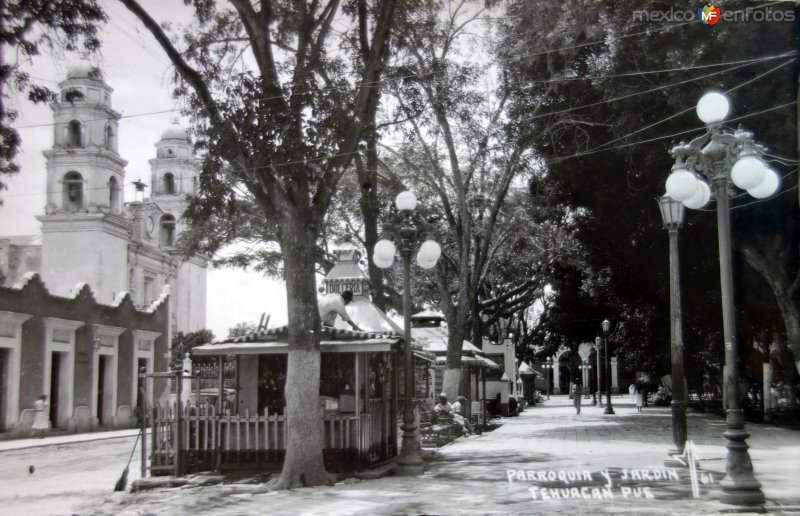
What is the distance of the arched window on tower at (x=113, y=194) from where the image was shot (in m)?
27.9

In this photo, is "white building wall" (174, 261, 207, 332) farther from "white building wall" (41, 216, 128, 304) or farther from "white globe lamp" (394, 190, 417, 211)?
"white globe lamp" (394, 190, 417, 211)

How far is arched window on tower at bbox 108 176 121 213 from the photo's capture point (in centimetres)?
2785

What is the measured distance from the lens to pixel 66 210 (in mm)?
25484

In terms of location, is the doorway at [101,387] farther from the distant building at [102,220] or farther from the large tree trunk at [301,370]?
the large tree trunk at [301,370]

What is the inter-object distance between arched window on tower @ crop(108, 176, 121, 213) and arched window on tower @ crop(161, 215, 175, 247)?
16.1 metres

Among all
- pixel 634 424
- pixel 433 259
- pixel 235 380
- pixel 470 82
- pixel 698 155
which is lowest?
pixel 634 424

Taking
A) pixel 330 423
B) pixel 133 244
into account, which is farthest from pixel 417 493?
pixel 133 244

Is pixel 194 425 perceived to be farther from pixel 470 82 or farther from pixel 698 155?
pixel 470 82

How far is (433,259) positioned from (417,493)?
15.8ft

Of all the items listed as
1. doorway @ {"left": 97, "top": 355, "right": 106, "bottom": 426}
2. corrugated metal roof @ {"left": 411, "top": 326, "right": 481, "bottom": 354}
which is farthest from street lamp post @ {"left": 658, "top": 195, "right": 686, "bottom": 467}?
doorway @ {"left": 97, "top": 355, "right": 106, "bottom": 426}

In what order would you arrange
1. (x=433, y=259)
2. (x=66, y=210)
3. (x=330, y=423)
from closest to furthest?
(x=330, y=423) → (x=433, y=259) → (x=66, y=210)

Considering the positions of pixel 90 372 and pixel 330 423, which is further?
pixel 90 372

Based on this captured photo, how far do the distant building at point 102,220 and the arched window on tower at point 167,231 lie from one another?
0.23ft

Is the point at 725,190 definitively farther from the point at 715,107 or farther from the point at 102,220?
the point at 102,220
